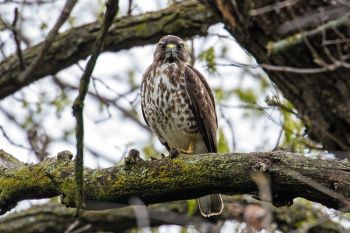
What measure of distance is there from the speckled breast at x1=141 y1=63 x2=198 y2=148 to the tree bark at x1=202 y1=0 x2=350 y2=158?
1624 millimetres

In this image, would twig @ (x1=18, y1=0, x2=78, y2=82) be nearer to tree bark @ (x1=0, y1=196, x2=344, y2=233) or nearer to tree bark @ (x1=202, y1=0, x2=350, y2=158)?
tree bark @ (x1=202, y1=0, x2=350, y2=158)

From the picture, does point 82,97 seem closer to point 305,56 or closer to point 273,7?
point 273,7

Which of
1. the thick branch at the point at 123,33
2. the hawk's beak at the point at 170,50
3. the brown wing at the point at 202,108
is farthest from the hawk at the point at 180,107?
the thick branch at the point at 123,33

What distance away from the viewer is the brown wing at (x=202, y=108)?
6.73 metres

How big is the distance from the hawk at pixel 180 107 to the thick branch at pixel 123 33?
354 mm

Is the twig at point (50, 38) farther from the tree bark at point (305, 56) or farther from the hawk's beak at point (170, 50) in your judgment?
the hawk's beak at point (170, 50)

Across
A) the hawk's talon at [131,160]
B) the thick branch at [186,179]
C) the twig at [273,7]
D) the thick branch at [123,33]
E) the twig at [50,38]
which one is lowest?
the thick branch at [186,179]

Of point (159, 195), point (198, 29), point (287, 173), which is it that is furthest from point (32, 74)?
point (287, 173)

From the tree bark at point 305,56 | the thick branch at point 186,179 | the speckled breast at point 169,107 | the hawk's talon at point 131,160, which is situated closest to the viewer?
the thick branch at point 186,179

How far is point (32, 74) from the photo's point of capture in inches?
260

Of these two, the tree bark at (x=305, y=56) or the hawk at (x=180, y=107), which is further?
the hawk at (x=180, y=107)

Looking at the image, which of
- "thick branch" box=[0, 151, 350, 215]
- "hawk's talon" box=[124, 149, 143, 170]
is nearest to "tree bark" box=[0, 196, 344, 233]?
"thick branch" box=[0, 151, 350, 215]

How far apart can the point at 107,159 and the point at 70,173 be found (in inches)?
154

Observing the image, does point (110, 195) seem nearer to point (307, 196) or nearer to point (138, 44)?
point (307, 196)
